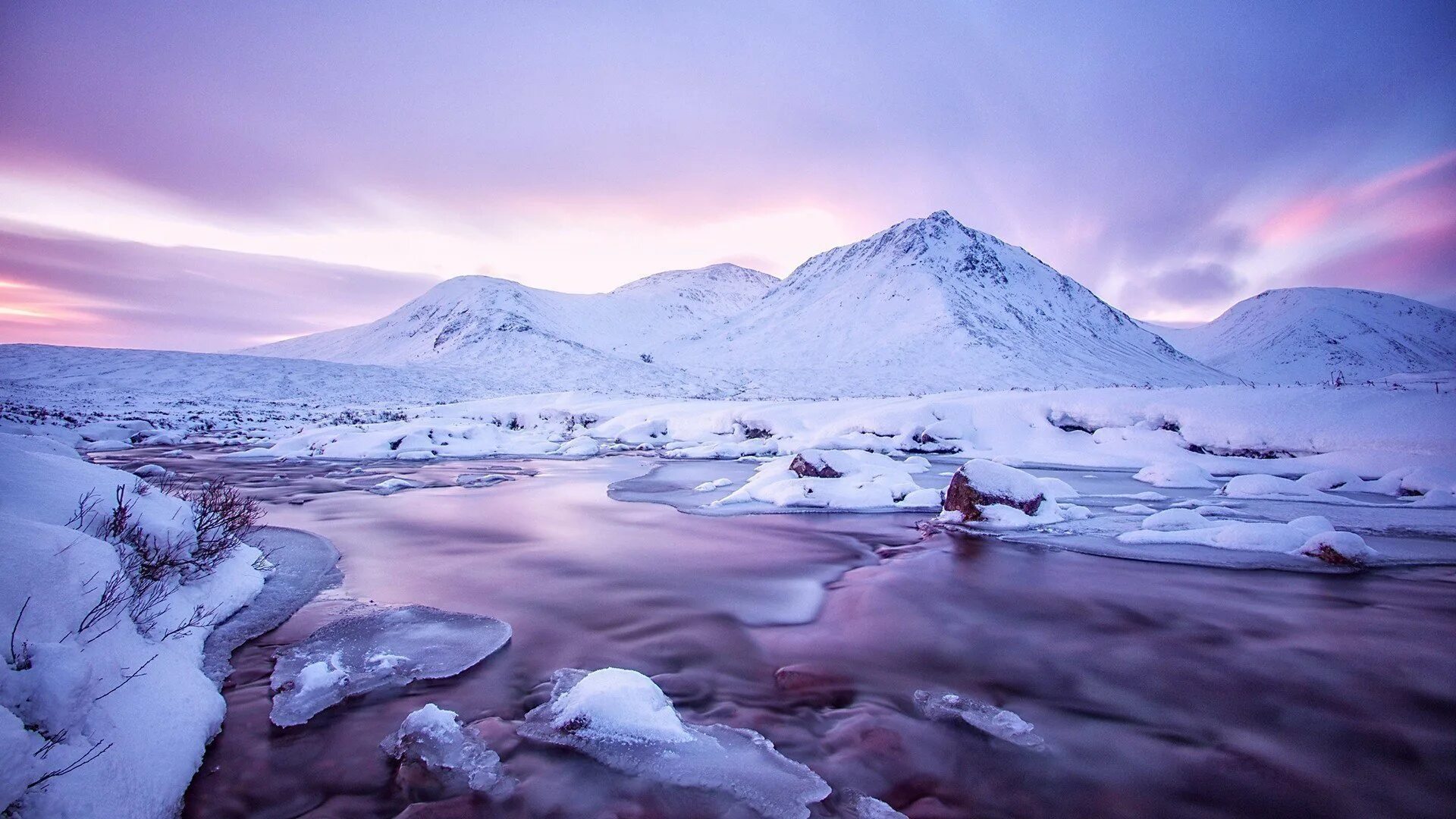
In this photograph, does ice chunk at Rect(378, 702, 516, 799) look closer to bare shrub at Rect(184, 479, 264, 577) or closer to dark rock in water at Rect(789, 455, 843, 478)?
bare shrub at Rect(184, 479, 264, 577)

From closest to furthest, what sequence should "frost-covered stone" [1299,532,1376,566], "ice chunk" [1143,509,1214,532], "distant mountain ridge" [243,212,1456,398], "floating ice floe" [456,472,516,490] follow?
"frost-covered stone" [1299,532,1376,566], "ice chunk" [1143,509,1214,532], "floating ice floe" [456,472,516,490], "distant mountain ridge" [243,212,1456,398]

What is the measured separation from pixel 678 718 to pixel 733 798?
851 millimetres

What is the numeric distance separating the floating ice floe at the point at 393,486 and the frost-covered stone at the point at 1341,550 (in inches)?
698

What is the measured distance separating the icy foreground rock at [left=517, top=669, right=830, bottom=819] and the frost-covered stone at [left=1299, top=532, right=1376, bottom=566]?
856 cm

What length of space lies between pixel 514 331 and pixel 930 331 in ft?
209

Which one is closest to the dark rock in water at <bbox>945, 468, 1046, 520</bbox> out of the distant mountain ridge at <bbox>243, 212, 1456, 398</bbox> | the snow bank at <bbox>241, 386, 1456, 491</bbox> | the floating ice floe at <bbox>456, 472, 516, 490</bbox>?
the snow bank at <bbox>241, 386, 1456, 491</bbox>

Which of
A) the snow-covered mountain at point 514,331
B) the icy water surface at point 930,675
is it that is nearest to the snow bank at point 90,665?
the icy water surface at point 930,675

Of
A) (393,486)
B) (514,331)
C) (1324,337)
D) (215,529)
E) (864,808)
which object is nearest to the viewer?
(864,808)

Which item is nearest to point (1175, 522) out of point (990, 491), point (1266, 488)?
point (990, 491)

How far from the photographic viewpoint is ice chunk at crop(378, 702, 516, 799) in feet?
11.4

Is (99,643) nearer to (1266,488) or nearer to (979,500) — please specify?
(979,500)

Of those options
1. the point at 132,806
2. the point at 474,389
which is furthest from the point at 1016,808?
the point at 474,389

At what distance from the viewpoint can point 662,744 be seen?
3854 mm

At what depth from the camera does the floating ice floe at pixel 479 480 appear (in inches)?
642
